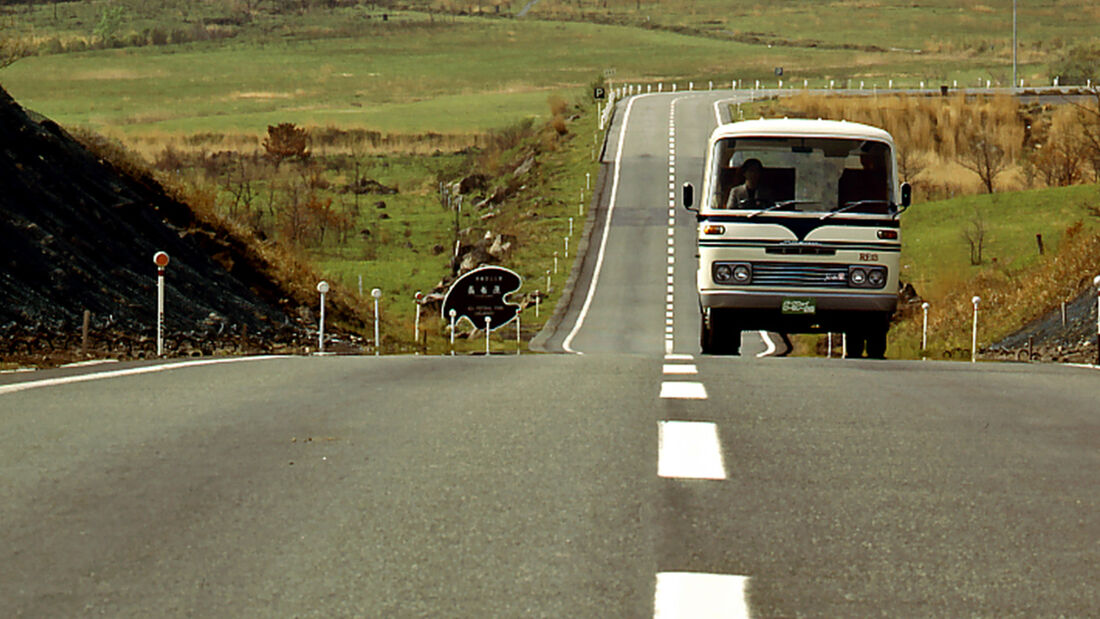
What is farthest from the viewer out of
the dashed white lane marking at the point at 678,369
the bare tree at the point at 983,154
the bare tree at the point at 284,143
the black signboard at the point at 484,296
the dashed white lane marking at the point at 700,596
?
the bare tree at the point at 284,143

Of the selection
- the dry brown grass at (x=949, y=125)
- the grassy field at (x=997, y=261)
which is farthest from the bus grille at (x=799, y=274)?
the dry brown grass at (x=949, y=125)

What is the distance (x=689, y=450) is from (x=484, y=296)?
4084 centimetres

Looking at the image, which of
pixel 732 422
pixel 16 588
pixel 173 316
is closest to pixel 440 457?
pixel 732 422

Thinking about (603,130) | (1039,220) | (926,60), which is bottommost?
(1039,220)

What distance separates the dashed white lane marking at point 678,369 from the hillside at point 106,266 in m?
6.93

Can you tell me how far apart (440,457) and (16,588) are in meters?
3.11

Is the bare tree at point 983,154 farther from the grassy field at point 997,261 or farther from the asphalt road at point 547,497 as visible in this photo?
the asphalt road at point 547,497

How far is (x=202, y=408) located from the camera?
1062 centimetres

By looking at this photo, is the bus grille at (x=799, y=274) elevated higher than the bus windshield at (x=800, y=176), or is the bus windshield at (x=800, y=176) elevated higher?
the bus windshield at (x=800, y=176)

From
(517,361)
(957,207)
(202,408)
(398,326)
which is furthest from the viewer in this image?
(957,207)

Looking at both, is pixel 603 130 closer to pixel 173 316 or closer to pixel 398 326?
pixel 398 326

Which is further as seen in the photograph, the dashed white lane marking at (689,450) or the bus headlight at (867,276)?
the bus headlight at (867,276)

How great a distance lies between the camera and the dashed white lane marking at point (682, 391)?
1124cm

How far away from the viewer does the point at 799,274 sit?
19562mm
